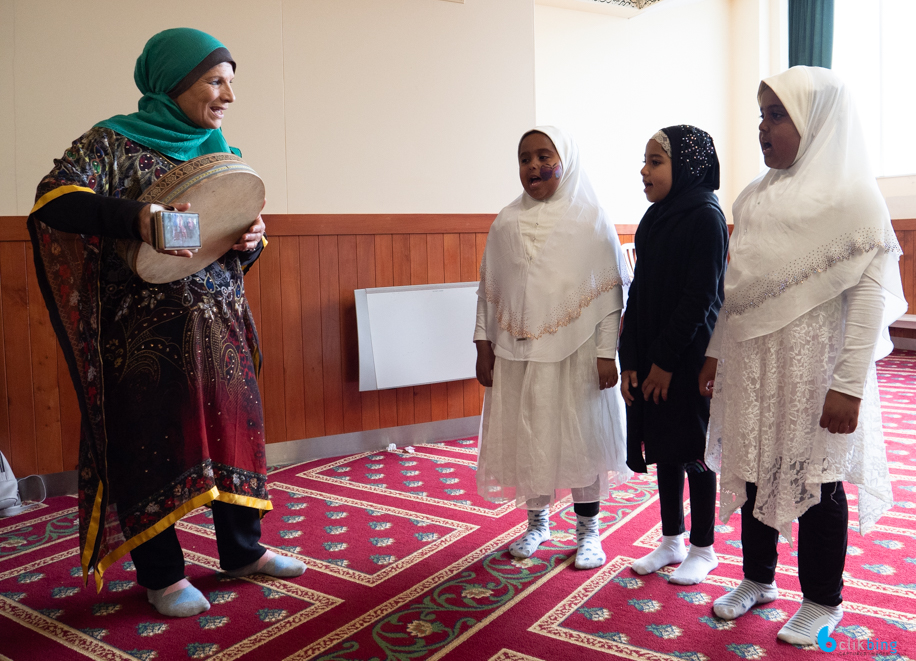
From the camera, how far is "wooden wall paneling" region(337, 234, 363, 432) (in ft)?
12.5

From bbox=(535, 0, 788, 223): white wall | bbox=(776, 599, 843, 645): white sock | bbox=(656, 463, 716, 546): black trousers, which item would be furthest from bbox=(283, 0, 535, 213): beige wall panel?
bbox=(535, 0, 788, 223): white wall

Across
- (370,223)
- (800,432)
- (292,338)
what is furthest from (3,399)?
(800,432)

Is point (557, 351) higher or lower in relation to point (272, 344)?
higher

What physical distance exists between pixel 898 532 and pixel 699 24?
732 centimetres

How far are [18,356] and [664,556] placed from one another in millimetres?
2738

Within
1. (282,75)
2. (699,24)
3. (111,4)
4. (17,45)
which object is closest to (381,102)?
(282,75)

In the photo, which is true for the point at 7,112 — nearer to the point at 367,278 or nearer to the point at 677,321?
the point at 367,278

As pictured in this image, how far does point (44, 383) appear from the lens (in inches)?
127

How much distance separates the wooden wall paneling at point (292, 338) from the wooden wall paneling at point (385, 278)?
16.6 inches

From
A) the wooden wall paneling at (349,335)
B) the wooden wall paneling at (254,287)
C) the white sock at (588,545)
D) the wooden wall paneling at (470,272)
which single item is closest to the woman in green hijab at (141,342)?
the white sock at (588,545)

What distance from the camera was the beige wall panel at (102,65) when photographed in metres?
3.10

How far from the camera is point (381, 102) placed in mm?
3812

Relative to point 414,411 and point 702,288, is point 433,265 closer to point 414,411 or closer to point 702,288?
point 414,411

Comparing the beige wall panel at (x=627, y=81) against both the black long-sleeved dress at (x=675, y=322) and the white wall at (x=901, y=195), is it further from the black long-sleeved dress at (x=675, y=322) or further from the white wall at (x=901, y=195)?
the black long-sleeved dress at (x=675, y=322)
